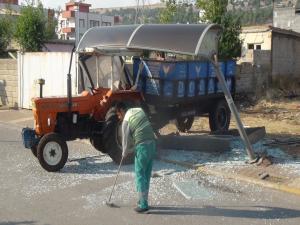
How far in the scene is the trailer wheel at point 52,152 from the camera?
968 centimetres

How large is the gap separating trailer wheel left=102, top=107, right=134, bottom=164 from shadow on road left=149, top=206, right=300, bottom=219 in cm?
292

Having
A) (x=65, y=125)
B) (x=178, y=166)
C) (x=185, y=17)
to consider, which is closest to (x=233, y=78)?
(x=178, y=166)

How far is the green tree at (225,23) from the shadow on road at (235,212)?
14.3m

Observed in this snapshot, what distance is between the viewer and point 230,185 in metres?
8.78

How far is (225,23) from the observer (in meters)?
21.7

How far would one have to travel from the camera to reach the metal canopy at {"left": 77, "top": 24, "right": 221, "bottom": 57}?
9523 mm

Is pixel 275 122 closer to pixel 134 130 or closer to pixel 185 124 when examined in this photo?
pixel 185 124

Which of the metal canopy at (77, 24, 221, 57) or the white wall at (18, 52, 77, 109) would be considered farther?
the white wall at (18, 52, 77, 109)

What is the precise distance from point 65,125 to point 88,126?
499 millimetres

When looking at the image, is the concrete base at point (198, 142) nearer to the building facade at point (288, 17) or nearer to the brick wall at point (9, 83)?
the brick wall at point (9, 83)

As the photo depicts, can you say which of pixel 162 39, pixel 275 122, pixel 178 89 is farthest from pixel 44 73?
pixel 162 39

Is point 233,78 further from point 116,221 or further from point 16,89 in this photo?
point 16,89

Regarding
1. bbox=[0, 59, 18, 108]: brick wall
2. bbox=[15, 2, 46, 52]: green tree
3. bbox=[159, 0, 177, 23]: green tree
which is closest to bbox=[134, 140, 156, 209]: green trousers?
bbox=[0, 59, 18, 108]: brick wall

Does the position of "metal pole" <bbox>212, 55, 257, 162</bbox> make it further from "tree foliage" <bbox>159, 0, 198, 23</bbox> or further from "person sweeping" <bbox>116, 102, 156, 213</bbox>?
"tree foliage" <bbox>159, 0, 198, 23</bbox>
